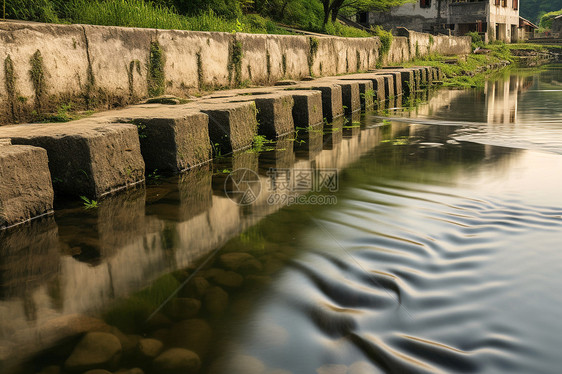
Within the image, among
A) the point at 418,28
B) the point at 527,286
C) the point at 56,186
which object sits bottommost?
the point at 527,286

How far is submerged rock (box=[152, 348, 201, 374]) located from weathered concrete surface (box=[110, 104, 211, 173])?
2.26 m

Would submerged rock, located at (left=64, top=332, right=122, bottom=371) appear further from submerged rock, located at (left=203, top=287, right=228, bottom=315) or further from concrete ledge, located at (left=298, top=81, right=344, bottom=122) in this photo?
concrete ledge, located at (left=298, top=81, right=344, bottom=122)

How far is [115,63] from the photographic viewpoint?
14.8 feet

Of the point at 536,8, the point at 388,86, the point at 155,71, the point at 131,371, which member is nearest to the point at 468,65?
the point at 388,86

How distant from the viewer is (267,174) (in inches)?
155

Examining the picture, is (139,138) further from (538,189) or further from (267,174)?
(538,189)

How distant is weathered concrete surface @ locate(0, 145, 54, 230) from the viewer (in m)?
2.57

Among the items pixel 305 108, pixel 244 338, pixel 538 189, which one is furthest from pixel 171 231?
pixel 305 108

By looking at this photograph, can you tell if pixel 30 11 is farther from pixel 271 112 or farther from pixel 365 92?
pixel 365 92

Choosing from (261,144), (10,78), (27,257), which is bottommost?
(27,257)

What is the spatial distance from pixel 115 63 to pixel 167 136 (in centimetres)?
127

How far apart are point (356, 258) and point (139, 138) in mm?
2011

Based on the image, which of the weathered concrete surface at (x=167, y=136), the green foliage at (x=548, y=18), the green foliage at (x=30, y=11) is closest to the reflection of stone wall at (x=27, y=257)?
the weathered concrete surface at (x=167, y=136)

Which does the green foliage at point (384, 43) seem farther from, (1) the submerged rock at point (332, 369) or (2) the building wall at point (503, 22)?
(2) the building wall at point (503, 22)
